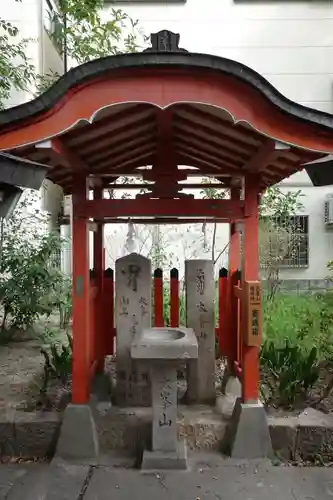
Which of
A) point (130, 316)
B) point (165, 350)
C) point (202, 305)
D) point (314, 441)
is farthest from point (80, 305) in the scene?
point (314, 441)

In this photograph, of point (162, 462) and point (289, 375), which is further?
point (289, 375)

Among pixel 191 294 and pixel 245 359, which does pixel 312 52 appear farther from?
pixel 245 359

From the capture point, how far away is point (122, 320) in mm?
5488

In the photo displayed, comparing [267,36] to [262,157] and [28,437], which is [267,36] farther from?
[28,437]

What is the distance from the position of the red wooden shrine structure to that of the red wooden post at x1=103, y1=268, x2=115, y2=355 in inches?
1.2

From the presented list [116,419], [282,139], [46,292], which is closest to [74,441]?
[116,419]

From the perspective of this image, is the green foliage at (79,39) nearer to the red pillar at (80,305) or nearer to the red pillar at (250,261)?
the red pillar at (80,305)

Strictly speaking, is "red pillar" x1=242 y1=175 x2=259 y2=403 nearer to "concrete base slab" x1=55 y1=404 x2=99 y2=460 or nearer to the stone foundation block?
"concrete base slab" x1=55 y1=404 x2=99 y2=460

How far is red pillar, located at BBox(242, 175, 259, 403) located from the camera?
4.71 m

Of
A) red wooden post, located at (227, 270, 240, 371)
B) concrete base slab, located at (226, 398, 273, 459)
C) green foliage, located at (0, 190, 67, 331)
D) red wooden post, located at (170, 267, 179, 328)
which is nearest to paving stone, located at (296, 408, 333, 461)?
concrete base slab, located at (226, 398, 273, 459)

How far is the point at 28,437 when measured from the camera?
4766 millimetres

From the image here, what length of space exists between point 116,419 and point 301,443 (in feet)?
6.18

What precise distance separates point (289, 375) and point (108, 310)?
2.40 meters

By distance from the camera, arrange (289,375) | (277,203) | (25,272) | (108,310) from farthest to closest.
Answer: (277,203), (25,272), (108,310), (289,375)
